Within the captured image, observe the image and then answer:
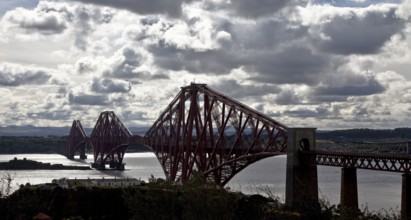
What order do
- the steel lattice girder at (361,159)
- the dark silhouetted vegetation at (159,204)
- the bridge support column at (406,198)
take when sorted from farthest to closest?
the steel lattice girder at (361,159) < the bridge support column at (406,198) < the dark silhouetted vegetation at (159,204)

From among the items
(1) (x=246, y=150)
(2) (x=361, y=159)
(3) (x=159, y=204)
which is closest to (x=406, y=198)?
(2) (x=361, y=159)

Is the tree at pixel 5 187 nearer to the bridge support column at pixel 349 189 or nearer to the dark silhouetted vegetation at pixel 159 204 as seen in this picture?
the dark silhouetted vegetation at pixel 159 204

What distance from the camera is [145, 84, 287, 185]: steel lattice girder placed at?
8331cm

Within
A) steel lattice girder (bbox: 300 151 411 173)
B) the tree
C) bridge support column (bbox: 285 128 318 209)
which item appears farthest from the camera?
the tree

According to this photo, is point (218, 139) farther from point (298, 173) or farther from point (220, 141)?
point (298, 173)

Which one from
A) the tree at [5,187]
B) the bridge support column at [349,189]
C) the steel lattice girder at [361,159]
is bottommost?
the tree at [5,187]

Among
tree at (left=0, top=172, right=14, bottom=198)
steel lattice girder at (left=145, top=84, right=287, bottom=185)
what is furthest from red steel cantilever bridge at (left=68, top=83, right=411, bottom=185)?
tree at (left=0, top=172, right=14, bottom=198)

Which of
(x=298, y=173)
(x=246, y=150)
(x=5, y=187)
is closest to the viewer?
(x=298, y=173)

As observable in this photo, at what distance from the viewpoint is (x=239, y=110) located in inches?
3531

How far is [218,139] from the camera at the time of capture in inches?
3647

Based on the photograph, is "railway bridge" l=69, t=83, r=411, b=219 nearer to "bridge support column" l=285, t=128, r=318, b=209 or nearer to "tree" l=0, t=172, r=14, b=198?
"bridge support column" l=285, t=128, r=318, b=209

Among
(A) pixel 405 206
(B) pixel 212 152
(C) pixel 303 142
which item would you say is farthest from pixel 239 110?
(A) pixel 405 206

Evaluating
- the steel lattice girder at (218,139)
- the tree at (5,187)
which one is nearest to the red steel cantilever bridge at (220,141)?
the steel lattice girder at (218,139)

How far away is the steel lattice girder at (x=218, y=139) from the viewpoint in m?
83.3
